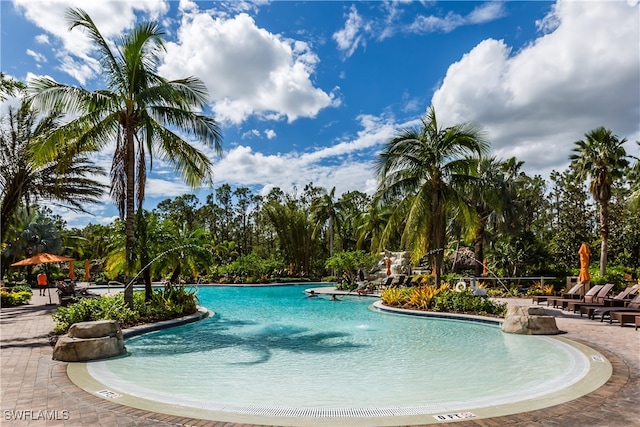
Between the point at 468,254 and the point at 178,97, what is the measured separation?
81.5 feet

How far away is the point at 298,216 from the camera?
125 ft

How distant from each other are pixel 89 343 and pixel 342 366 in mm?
4980

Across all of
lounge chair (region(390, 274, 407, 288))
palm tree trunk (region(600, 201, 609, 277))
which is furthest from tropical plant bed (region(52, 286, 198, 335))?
palm tree trunk (region(600, 201, 609, 277))

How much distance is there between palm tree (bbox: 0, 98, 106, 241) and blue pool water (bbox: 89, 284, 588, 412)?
28.7 feet

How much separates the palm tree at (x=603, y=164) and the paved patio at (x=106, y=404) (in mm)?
16079

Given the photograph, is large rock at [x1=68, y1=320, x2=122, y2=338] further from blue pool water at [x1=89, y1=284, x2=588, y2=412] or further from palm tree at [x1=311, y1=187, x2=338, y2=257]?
palm tree at [x1=311, y1=187, x2=338, y2=257]

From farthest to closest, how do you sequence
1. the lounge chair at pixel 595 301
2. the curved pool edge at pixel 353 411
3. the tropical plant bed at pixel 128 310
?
the lounge chair at pixel 595 301, the tropical plant bed at pixel 128 310, the curved pool edge at pixel 353 411

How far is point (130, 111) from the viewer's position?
1236 cm

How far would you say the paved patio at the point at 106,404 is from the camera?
4.55m

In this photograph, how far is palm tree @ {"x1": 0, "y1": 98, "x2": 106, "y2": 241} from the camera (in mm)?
15075

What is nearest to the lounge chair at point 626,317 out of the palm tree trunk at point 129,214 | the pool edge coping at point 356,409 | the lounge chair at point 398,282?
the pool edge coping at point 356,409

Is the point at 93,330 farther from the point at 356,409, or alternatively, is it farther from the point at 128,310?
the point at 356,409

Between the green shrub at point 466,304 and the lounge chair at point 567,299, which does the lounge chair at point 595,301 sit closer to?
the lounge chair at point 567,299

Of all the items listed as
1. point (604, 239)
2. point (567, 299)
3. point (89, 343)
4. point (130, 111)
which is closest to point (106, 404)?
point (89, 343)
